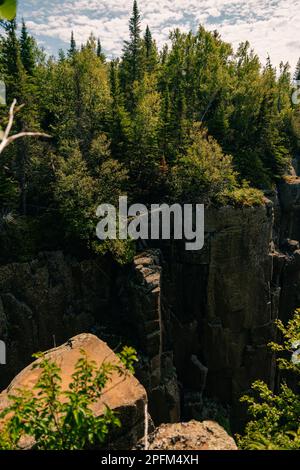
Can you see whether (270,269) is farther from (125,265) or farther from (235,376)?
(125,265)

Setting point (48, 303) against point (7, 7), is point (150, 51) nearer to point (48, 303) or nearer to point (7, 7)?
point (48, 303)

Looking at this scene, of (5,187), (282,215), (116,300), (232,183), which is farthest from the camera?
(282,215)

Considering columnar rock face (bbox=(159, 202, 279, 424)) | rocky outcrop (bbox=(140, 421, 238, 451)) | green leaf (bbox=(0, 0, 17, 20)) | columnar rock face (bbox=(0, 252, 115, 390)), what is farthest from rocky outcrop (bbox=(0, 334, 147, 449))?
columnar rock face (bbox=(159, 202, 279, 424))

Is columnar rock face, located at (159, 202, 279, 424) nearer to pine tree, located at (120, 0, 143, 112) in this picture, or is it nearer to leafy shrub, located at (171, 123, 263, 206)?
leafy shrub, located at (171, 123, 263, 206)

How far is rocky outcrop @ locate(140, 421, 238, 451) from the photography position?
28.1 ft

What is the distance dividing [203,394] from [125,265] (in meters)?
15.2

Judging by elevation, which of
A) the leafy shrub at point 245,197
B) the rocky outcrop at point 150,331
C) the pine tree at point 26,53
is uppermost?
the pine tree at point 26,53

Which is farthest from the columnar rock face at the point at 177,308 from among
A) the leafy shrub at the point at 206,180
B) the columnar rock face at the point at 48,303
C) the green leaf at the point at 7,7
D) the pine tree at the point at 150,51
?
the pine tree at the point at 150,51

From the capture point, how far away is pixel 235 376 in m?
32.2

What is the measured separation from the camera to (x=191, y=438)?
893 cm

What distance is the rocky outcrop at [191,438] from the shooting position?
857cm

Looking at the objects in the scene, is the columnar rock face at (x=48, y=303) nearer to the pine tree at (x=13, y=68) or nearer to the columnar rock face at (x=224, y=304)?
the columnar rock face at (x=224, y=304)

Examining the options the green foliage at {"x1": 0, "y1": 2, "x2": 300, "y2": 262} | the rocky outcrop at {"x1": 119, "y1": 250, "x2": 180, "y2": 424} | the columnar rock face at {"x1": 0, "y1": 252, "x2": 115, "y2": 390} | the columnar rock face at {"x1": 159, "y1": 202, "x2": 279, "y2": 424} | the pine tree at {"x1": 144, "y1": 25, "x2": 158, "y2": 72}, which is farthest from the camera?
the pine tree at {"x1": 144, "y1": 25, "x2": 158, "y2": 72}

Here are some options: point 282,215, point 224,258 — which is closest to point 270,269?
point 224,258
